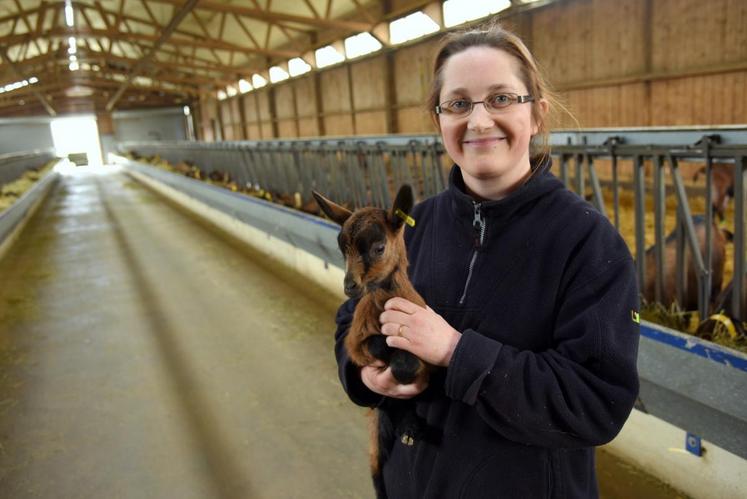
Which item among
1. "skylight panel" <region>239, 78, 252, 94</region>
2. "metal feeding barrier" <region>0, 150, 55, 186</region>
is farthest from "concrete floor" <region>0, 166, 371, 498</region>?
"skylight panel" <region>239, 78, 252, 94</region>

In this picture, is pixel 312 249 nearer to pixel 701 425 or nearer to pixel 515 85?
pixel 701 425

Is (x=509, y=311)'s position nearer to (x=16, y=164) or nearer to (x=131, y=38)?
(x=16, y=164)

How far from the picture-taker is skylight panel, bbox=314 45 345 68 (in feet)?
60.6

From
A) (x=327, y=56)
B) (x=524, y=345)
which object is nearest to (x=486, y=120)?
(x=524, y=345)

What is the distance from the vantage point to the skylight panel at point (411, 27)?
13.6 m

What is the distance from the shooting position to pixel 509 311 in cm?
105

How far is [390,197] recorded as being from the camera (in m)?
5.64

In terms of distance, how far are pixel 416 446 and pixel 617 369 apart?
53 centimetres

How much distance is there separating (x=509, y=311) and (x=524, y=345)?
73 millimetres

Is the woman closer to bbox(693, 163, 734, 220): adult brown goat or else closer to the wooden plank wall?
the wooden plank wall

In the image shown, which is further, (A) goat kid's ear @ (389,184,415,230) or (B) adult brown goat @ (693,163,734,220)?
(B) adult brown goat @ (693,163,734,220)

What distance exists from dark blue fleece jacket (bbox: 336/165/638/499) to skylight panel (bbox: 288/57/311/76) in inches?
824

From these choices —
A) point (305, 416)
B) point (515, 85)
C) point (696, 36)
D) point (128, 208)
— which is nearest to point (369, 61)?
point (128, 208)

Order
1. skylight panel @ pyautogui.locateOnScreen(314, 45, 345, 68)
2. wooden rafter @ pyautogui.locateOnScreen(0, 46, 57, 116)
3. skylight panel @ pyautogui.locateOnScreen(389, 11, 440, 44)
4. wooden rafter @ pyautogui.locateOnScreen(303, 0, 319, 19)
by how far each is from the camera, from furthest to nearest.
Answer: wooden rafter @ pyautogui.locateOnScreen(0, 46, 57, 116), skylight panel @ pyautogui.locateOnScreen(314, 45, 345, 68), wooden rafter @ pyautogui.locateOnScreen(303, 0, 319, 19), skylight panel @ pyautogui.locateOnScreen(389, 11, 440, 44)
